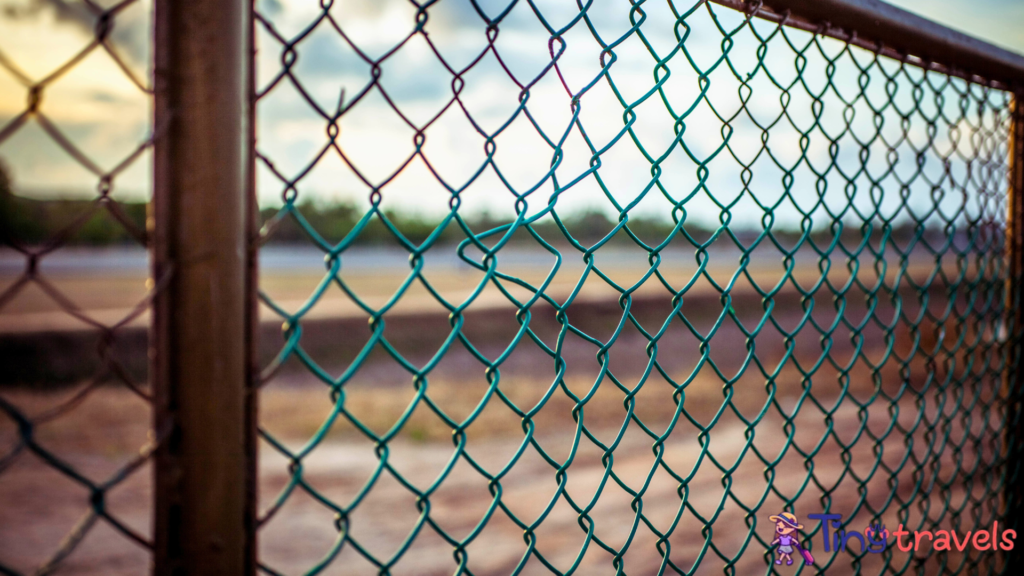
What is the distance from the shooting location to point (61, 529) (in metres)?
3.10

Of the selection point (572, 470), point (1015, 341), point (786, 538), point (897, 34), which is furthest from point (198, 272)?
point (572, 470)

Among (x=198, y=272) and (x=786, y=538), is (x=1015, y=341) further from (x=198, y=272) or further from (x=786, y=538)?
(x=198, y=272)

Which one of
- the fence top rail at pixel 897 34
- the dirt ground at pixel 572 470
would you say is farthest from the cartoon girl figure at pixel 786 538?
the fence top rail at pixel 897 34

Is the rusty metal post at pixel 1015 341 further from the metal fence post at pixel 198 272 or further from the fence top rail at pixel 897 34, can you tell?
the metal fence post at pixel 198 272

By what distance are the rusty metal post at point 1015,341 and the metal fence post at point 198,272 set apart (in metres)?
2.09

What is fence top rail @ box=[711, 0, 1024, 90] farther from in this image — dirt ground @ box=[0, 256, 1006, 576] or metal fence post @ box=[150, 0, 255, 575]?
metal fence post @ box=[150, 0, 255, 575]

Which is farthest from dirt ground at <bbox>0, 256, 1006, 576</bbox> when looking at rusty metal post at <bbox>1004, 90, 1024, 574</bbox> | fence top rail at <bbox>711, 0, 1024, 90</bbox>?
fence top rail at <bbox>711, 0, 1024, 90</bbox>

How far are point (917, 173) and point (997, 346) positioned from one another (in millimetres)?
726

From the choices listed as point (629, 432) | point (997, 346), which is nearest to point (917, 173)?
point (997, 346)

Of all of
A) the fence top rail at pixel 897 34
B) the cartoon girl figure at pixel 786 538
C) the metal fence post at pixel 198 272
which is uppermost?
the fence top rail at pixel 897 34

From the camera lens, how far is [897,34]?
1.39 meters

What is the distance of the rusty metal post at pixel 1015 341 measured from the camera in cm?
179

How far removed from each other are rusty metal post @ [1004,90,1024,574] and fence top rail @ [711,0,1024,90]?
236 millimetres

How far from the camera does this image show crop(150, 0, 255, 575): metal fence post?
0.60m
